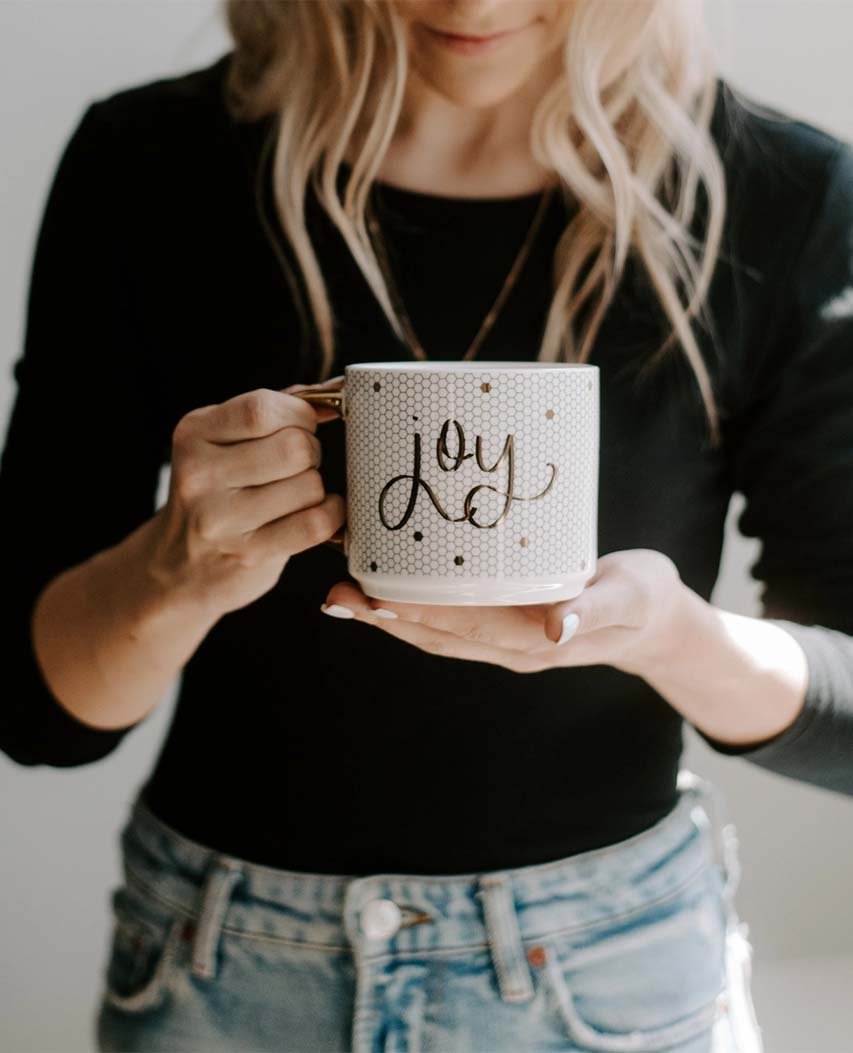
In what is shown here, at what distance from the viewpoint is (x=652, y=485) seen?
0.88m

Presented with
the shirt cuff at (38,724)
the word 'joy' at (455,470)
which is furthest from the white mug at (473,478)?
the shirt cuff at (38,724)

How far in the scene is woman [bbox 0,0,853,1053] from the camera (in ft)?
2.68

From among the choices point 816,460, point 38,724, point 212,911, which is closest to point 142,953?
point 212,911

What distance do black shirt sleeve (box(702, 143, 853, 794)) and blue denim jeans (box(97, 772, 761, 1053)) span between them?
5.9 inches

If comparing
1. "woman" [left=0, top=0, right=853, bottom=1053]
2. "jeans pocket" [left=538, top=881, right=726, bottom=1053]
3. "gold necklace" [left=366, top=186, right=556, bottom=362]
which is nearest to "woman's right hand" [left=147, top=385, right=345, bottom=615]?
"woman" [left=0, top=0, right=853, bottom=1053]

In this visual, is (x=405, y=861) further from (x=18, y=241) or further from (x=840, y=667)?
(x=18, y=241)

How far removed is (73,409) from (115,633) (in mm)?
211

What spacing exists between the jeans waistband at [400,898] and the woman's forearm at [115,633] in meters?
0.13

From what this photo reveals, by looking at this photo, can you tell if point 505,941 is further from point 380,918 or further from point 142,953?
point 142,953

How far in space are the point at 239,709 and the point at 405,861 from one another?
0.17m

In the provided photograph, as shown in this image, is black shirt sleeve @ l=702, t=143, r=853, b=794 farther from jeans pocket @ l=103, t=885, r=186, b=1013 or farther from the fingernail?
jeans pocket @ l=103, t=885, r=186, b=1013

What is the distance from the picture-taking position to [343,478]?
0.90m

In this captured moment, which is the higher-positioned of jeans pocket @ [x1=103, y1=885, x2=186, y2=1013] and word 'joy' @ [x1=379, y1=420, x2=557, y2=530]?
word 'joy' @ [x1=379, y1=420, x2=557, y2=530]

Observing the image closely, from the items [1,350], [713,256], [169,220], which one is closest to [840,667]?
[713,256]
